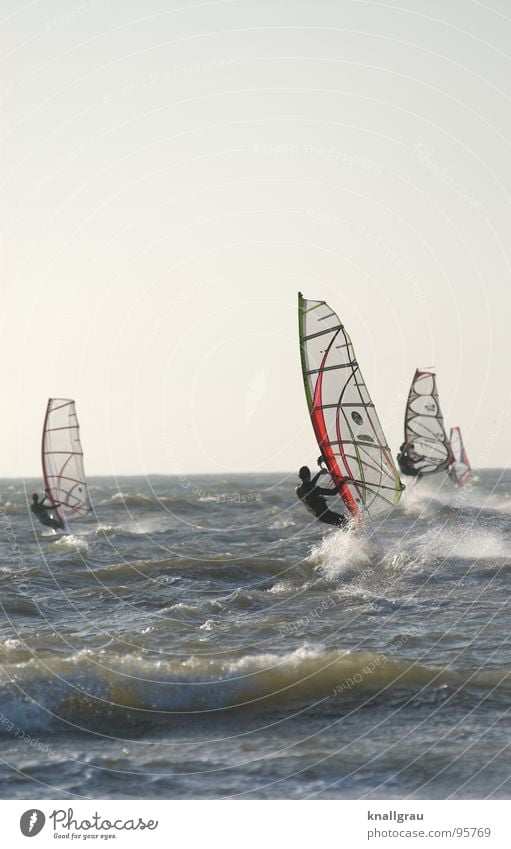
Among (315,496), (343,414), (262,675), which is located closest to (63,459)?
(343,414)

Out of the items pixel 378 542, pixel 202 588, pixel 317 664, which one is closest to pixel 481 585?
pixel 378 542

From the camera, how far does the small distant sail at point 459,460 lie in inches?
1715

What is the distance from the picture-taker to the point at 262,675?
420 inches

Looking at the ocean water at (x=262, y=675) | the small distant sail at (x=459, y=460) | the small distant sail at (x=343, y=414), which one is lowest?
the ocean water at (x=262, y=675)

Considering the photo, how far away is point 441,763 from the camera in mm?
8086

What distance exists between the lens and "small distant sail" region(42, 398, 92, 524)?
26.3m

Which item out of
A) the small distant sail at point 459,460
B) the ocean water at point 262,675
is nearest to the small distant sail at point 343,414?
the ocean water at point 262,675

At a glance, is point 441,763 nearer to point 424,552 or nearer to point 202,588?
point 202,588

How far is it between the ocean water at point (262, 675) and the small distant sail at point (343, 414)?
1.61m

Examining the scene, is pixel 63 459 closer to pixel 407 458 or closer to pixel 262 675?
pixel 407 458

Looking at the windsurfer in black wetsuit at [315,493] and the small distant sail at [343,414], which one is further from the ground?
the small distant sail at [343,414]

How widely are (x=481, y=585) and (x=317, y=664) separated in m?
5.61
